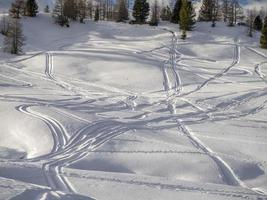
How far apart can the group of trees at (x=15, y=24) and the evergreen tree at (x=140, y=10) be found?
760 inches

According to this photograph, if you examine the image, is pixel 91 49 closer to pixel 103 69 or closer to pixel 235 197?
pixel 103 69

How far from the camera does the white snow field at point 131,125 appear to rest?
13930 mm

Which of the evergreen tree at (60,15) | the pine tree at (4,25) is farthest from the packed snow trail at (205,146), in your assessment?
the evergreen tree at (60,15)

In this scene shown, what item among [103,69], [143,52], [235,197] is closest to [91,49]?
[143,52]

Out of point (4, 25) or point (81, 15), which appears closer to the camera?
point (4, 25)

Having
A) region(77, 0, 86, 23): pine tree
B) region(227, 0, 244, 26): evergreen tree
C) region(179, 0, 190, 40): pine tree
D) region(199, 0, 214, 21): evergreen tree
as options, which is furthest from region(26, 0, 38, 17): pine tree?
region(227, 0, 244, 26): evergreen tree

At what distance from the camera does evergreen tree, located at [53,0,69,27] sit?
238 feet

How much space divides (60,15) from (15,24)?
2277cm

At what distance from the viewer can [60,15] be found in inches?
2894

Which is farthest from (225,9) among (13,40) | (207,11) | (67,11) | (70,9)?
(13,40)

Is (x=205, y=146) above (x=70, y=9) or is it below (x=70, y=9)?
below

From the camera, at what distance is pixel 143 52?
174ft

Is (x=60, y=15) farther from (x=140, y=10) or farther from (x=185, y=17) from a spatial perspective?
(x=185, y=17)

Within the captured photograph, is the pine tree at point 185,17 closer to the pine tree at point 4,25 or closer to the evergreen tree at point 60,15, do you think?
the evergreen tree at point 60,15
